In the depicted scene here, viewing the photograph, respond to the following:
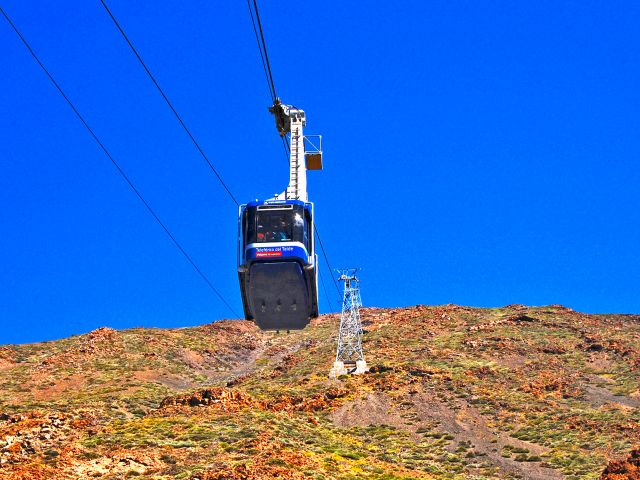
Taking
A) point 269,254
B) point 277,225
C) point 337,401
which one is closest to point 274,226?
point 277,225

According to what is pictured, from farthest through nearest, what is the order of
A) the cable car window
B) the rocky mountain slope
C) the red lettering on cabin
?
1. the rocky mountain slope
2. the cable car window
3. the red lettering on cabin

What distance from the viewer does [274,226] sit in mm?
28188

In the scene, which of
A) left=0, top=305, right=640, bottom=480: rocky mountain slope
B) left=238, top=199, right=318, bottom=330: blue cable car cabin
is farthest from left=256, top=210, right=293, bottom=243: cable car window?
left=0, top=305, right=640, bottom=480: rocky mountain slope

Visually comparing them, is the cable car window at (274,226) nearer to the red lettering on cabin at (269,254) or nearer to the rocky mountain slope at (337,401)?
the red lettering on cabin at (269,254)

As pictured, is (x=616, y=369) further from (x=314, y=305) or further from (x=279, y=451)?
(x=314, y=305)

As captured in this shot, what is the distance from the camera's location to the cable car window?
28031mm

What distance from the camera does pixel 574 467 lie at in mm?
43375

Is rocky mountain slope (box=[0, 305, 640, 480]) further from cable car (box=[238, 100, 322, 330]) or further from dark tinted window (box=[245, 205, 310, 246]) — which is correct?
dark tinted window (box=[245, 205, 310, 246])

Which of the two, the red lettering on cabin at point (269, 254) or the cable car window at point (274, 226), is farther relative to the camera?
the cable car window at point (274, 226)

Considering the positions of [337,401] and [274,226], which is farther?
[337,401]

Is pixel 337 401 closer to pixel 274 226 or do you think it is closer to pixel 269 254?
pixel 274 226

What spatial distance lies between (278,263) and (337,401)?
99.4ft

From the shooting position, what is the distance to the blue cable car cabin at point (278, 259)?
1094 inches

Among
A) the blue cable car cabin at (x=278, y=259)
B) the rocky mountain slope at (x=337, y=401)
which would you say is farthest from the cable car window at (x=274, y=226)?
the rocky mountain slope at (x=337, y=401)
